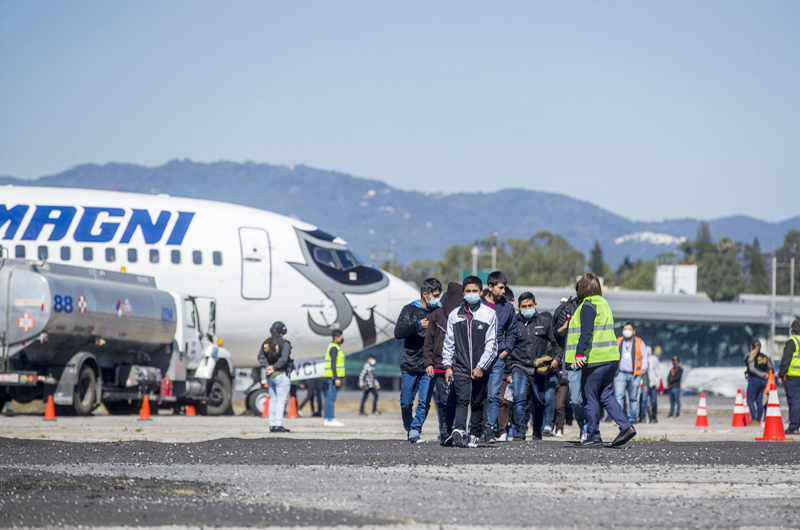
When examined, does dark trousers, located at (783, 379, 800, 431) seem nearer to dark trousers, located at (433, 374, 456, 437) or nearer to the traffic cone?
the traffic cone

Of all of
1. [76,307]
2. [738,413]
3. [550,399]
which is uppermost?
[76,307]

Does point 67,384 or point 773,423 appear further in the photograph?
point 67,384

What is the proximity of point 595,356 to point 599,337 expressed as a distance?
0.21 metres

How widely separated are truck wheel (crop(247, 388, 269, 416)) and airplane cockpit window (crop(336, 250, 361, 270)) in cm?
341

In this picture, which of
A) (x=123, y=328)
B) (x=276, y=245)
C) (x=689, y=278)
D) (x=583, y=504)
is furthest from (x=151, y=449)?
(x=689, y=278)

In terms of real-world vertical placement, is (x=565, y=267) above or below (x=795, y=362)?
above

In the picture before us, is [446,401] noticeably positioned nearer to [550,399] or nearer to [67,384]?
[550,399]

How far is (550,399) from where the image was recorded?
1386 cm

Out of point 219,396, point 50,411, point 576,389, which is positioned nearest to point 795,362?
point 576,389

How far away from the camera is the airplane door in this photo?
23078 mm

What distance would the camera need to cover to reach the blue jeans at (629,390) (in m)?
17.8

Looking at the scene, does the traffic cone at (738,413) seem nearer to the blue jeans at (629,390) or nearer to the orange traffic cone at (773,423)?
the blue jeans at (629,390)

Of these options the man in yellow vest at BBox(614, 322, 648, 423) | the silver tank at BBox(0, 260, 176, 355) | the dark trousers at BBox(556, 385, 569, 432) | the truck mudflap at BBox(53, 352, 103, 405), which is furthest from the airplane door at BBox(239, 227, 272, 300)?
the dark trousers at BBox(556, 385, 569, 432)

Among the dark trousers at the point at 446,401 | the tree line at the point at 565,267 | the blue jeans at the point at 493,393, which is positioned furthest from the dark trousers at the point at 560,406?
the tree line at the point at 565,267
